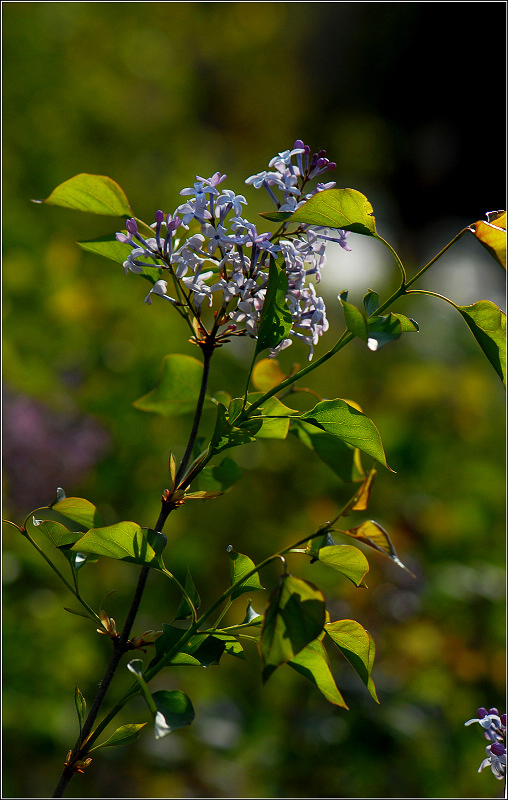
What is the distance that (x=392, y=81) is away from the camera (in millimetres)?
4969

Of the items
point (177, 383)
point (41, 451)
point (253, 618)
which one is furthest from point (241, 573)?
point (41, 451)

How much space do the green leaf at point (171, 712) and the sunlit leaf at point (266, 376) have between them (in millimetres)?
189

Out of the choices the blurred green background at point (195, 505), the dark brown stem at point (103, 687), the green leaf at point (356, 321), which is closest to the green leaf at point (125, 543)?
the dark brown stem at point (103, 687)

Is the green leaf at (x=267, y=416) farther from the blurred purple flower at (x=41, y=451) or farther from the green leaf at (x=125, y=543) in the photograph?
the blurred purple flower at (x=41, y=451)

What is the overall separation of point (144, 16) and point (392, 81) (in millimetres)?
2354

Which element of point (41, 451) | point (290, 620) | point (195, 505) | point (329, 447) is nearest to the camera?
point (290, 620)

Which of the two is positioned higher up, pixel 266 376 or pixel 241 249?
pixel 241 249

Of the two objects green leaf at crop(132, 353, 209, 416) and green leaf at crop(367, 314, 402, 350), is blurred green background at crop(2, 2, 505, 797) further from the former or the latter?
green leaf at crop(367, 314, 402, 350)

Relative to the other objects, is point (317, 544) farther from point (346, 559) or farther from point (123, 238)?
point (123, 238)

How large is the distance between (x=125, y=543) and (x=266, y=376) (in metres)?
0.16

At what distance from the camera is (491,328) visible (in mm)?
308

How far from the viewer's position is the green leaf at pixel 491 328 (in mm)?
307

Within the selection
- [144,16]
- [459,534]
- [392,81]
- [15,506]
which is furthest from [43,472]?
[392,81]

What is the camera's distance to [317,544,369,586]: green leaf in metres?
0.28
